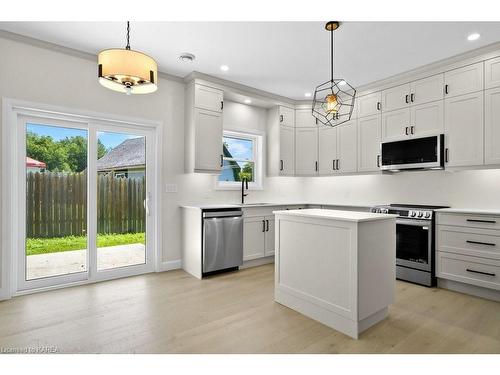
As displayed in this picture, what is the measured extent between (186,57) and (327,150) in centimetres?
279

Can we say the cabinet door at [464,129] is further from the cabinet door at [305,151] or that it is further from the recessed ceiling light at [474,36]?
the cabinet door at [305,151]

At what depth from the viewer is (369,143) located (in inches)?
172

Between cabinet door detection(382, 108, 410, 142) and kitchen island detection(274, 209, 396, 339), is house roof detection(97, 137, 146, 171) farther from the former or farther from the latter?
cabinet door detection(382, 108, 410, 142)

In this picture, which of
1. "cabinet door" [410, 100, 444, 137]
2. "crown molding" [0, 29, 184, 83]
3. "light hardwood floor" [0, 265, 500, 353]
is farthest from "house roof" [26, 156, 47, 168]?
"cabinet door" [410, 100, 444, 137]

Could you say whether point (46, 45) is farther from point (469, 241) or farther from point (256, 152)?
point (469, 241)

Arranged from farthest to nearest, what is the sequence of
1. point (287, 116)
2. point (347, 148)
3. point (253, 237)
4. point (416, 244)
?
point (287, 116), point (347, 148), point (253, 237), point (416, 244)

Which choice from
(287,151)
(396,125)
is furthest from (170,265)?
(396,125)

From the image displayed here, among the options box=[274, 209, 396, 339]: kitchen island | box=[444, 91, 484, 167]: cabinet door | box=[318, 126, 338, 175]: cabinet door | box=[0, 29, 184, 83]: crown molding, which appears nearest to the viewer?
box=[274, 209, 396, 339]: kitchen island

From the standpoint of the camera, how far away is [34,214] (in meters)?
3.16

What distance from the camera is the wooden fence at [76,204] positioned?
10.4 feet

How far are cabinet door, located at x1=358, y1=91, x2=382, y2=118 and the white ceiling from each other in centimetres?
39

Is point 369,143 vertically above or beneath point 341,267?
above

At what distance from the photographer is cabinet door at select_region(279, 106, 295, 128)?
497 centimetres
